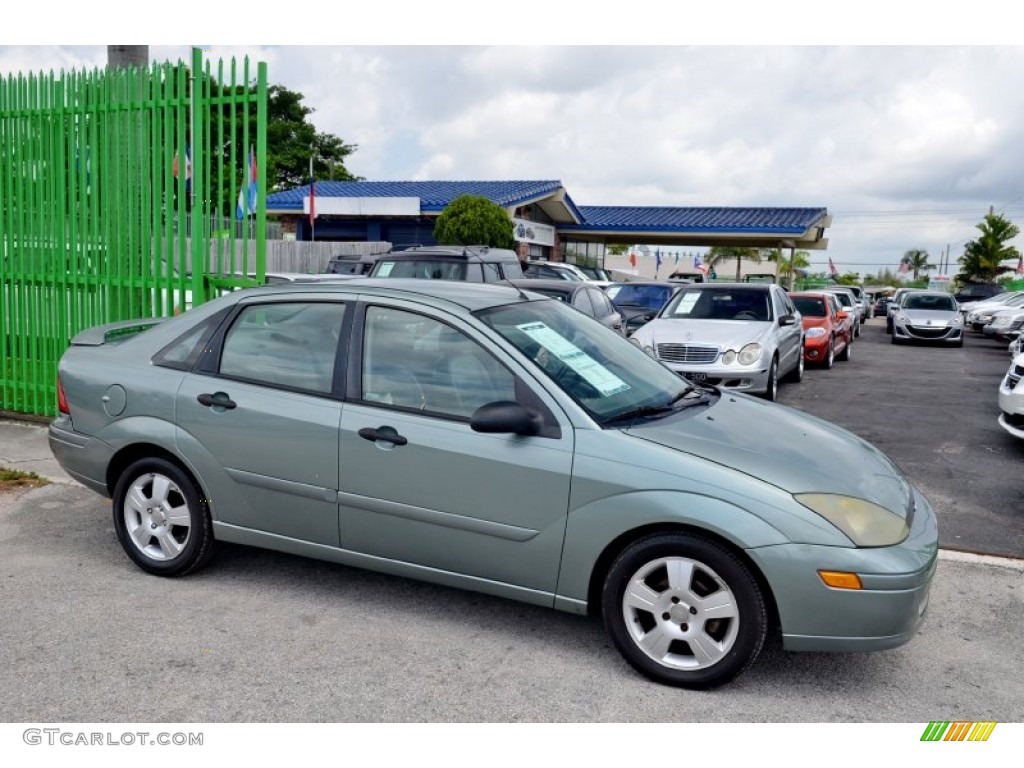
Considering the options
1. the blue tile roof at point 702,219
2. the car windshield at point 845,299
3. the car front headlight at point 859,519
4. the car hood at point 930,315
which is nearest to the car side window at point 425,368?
the car front headlight at point 859,519

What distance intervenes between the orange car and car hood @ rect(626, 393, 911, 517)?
11.6 metres

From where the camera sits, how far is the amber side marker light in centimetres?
341

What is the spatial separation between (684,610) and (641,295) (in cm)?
1325

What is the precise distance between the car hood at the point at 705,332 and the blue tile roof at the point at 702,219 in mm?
22757

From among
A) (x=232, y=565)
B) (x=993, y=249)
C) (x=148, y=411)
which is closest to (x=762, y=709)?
(x=232, y=565)

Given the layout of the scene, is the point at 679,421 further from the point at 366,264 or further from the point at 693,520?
the point at 366,264

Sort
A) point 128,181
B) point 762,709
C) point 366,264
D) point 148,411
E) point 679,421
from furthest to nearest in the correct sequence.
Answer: point 366,264 < point 128,181 < point 148,411 < point 679,421 < point 762,709

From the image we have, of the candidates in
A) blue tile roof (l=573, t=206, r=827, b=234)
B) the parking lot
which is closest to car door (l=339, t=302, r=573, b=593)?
the parking lot

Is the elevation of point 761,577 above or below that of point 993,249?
below

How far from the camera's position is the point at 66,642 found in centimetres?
398

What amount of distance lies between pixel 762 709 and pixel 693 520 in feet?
2.48

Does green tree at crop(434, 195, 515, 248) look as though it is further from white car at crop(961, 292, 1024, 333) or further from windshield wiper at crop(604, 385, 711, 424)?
windshield wiper at crop(604, 385, 711, 424)

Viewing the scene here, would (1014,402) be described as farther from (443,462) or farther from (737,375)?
(443,462)

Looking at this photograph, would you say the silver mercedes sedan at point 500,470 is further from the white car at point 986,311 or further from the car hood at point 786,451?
the white car at point 986,311
